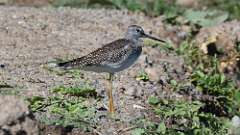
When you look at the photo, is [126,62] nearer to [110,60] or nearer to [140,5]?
[110,60]

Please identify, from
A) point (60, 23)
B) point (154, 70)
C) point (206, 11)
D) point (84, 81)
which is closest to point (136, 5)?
point (206, 11)

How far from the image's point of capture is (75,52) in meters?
11.9

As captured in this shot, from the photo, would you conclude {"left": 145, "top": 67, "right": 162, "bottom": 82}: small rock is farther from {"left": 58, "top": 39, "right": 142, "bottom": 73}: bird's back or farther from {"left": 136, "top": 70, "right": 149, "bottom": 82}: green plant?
{"left": 58, "top": 39, "right": 142, "bottom": 73}: bird's back

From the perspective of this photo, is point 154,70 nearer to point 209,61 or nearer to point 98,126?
point 209,61

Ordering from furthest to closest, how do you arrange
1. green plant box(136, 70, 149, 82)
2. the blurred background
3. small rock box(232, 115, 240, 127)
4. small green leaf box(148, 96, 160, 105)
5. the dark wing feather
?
1. the blurred background
2. green plant box(136, 70, 149, 82)
3. small green leaf box(148, 96, 160, 105)
4. small rock box(232, 115, 240, 127)
5. the dark wing feather

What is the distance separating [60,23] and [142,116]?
3989 mm

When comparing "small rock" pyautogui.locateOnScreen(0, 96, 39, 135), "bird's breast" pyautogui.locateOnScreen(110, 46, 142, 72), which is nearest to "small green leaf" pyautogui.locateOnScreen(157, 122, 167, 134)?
"bird's breast" pyautogui.locateOnScreen(110, 46, 142, 72)

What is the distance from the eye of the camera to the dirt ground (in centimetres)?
993

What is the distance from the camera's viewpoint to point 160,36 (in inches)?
542

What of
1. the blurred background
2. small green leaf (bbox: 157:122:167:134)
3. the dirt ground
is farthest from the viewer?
the blurred background

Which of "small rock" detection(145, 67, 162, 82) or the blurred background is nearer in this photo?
"small rock" detection(145, 67, 162, 82)

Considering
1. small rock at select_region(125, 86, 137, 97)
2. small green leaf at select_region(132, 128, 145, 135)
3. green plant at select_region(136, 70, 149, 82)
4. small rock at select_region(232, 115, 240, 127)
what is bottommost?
small green leaf at select_region(132, 128, 145, 135)

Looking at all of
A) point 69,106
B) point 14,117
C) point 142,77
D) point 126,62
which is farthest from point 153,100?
point 14,117

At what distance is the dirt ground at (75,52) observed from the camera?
32.6 ft
